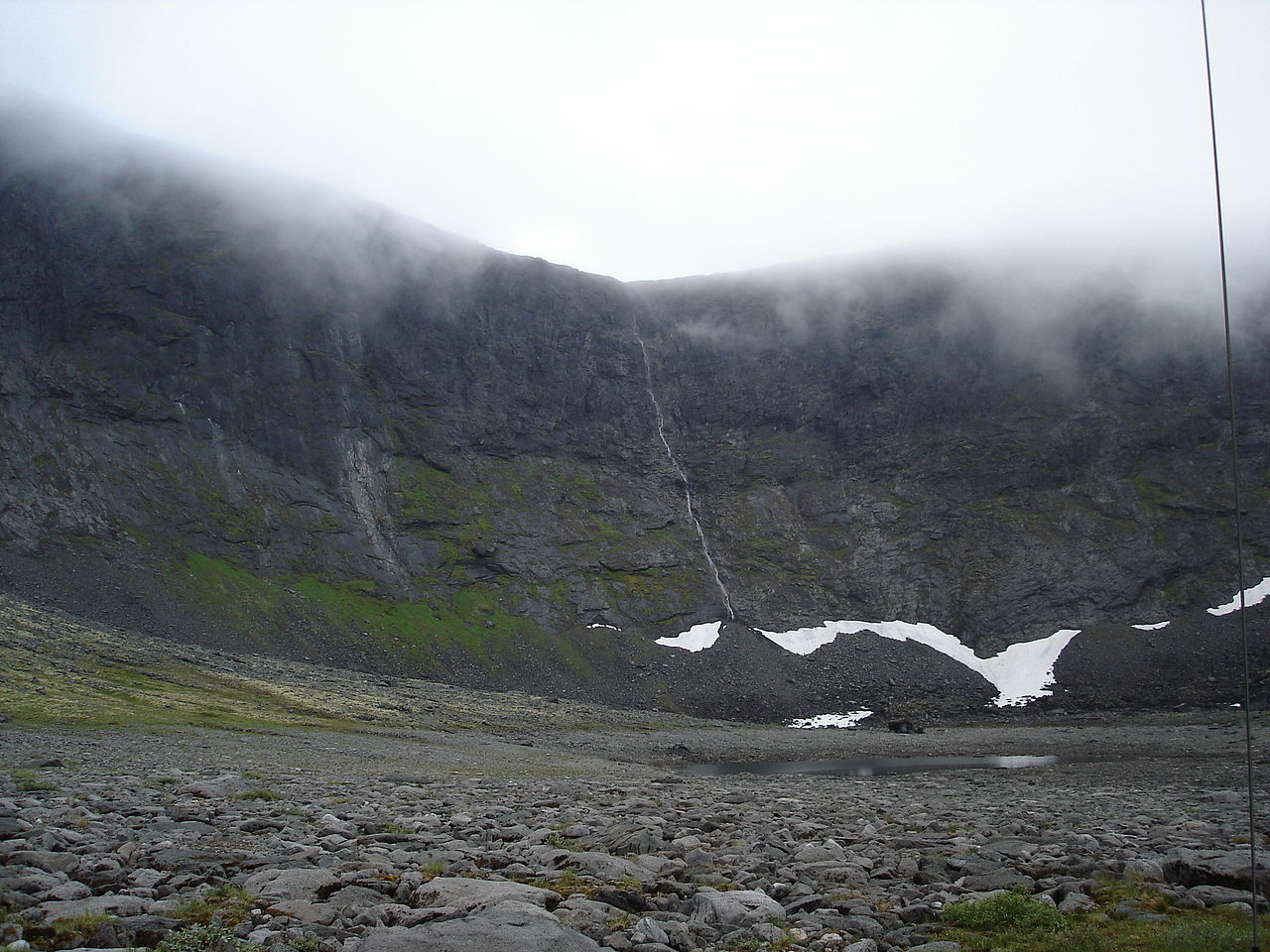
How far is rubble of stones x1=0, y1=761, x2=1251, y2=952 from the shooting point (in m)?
8.87

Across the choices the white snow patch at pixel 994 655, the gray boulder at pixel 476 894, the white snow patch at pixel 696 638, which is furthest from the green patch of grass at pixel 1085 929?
the white snow patch at pixel 696 638

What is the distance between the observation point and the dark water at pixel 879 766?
44.9 m

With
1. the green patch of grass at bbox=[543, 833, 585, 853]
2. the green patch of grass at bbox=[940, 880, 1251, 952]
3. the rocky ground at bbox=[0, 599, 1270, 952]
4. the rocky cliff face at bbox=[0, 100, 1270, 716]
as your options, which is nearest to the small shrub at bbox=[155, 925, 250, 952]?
the rocky ground at bbox=[0, 599, 1270, 952]

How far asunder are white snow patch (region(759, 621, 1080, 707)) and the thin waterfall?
396 inches

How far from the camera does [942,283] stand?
135750 mm

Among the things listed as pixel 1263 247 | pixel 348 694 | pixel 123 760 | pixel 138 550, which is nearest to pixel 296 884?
pixel 123 760

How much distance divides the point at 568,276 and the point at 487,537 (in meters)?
49.7

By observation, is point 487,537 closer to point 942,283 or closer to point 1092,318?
point 942,283

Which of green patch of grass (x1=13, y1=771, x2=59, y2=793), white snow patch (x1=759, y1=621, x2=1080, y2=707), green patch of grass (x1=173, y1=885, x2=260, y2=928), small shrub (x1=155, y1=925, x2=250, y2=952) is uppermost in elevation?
white snow patch (x1=759, y1=621, x2=1080, y2=707)

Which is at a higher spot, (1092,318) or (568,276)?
(568,276)

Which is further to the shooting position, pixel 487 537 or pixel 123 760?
pixel 487 537

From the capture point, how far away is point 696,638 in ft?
324

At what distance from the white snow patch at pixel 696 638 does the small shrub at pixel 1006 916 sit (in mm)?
86133

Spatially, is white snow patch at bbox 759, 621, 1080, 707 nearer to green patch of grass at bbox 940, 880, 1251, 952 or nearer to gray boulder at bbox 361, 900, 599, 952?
green patch of grass at bbox 940, 880, 1251, 952
